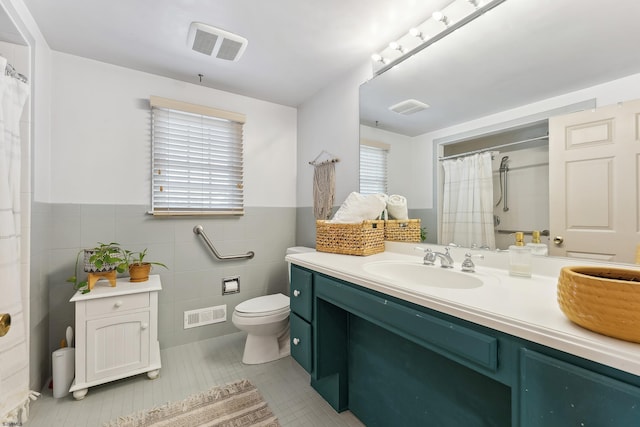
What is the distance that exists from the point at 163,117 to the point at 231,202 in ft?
2.80

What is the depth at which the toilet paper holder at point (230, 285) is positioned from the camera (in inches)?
98.1

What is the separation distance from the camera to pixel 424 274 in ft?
4.54

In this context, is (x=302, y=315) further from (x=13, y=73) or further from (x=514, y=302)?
(x=13, y=73)

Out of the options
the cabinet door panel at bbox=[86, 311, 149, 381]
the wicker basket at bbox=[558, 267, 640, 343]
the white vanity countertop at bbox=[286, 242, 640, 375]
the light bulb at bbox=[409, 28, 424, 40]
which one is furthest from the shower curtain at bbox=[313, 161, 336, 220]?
the wicker basket at bbox=[558, 267, 640, 343]

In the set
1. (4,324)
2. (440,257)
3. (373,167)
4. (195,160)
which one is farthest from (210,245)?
(440,257)

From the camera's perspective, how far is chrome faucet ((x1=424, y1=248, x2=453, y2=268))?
4.43 feet

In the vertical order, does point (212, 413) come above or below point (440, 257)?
below

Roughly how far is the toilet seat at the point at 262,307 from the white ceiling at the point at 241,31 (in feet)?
5.84

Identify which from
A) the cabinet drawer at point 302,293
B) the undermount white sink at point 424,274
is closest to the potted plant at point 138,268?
the cabinet drawer at point 302,293

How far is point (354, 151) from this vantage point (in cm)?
213

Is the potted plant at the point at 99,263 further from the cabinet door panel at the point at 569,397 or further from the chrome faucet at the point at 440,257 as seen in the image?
the cabinet door panel at the point at 569,397

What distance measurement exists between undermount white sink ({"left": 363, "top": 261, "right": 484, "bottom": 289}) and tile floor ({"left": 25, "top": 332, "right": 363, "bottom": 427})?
0.82 meters

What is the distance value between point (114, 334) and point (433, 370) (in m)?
1.83

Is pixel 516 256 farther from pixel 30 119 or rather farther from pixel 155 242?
pixel 30 119
